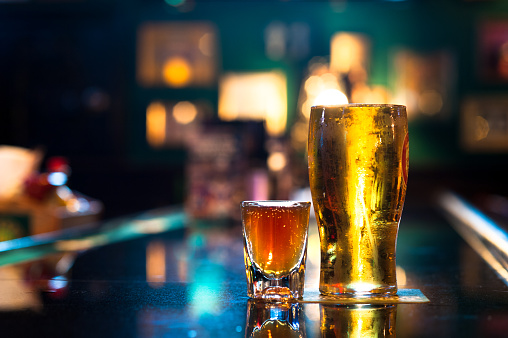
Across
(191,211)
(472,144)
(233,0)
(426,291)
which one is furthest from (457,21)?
(426,291)

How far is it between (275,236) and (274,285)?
0.17ft

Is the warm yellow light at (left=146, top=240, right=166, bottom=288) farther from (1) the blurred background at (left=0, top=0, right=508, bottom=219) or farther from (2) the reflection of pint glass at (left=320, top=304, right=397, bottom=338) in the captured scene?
(1) the blurred background at (left=0, top=0, right=508, bottom=219)

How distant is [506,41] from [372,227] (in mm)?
5103

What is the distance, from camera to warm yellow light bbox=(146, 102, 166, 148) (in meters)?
5.52

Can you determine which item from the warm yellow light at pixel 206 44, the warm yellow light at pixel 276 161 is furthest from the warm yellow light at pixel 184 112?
the warm yellow light at pixel 276 161

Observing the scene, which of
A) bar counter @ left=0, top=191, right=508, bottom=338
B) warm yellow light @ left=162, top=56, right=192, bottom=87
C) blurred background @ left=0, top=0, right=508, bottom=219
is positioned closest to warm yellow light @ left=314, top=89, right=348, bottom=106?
blurred background @ left=0, top=0, right=508, bottom=219

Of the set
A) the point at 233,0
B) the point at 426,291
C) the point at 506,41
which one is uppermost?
the point at 233,0

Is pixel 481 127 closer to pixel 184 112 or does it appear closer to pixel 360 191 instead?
pixel 184 112

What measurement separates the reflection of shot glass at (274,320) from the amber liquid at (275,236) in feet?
0.16

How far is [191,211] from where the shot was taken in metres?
1.79

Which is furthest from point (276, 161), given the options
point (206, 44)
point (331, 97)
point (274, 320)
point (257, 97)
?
point (206, 44)

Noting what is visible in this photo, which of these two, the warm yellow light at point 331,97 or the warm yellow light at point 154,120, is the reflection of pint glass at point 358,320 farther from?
the warm yellow light at point 154,120

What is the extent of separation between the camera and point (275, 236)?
70cm

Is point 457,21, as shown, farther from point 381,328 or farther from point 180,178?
point 381,328
